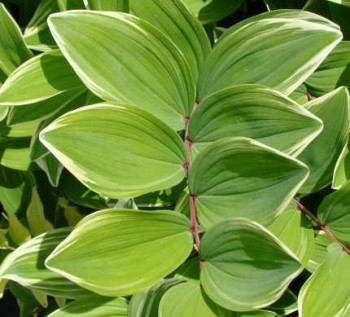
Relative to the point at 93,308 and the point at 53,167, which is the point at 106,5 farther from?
the point at 93,308

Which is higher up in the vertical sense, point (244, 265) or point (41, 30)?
point (41, 30)

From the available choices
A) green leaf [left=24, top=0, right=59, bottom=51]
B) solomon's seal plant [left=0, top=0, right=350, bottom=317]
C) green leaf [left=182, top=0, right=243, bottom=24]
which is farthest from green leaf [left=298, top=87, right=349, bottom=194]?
green leaf [left=24, top=0, right=59, bottom=51]

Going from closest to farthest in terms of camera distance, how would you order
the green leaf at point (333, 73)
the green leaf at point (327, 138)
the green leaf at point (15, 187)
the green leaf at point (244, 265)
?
1. the green leaf at point (244, 265)
2. the green leaf at point (327, 138)
3. the green leaf at point (333, 73)
4. the green leaf at point (15, 187)

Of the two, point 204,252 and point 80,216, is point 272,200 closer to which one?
point 204,252

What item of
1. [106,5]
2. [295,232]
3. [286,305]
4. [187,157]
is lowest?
[286,305]

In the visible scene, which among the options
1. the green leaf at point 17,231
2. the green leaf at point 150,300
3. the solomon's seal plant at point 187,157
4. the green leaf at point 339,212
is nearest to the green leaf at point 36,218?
the green leaf at point 17,231

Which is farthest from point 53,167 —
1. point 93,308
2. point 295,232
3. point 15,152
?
point 295,232

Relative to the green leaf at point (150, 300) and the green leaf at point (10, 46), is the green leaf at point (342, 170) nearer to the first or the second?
the green leaf at point (150, 300)

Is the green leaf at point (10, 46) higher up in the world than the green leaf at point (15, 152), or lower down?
higher up
